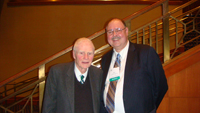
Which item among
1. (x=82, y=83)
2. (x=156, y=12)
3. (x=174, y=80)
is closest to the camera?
(x=82, y=83)

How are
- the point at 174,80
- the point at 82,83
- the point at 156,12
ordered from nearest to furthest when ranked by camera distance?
the point at 82,83
the point at 174,80
the point at 156,12

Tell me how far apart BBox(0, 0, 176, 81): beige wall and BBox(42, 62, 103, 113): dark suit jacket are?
4.22 metres

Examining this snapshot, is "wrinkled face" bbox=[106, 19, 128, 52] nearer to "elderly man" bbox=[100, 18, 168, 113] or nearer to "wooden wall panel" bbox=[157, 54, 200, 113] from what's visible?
"elderly man" bbox=[100, 18, 168, 113]

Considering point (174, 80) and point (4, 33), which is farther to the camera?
point (4, 33)

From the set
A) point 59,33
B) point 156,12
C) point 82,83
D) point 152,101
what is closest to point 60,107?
point 82,83

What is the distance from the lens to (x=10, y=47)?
588cm

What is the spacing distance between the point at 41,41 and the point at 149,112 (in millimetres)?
5137

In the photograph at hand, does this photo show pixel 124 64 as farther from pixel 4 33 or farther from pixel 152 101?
pixel 4 33

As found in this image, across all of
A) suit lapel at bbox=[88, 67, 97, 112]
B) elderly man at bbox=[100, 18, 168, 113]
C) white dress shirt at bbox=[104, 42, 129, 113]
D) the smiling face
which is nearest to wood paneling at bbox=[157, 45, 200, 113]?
elderly man at bbox=[100, 18, 168, 113]

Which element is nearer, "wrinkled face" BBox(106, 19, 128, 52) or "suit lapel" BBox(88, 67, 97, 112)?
Result: "suit lapel" BBox(88, 67, 97, 112)

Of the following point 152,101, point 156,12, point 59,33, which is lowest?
point 152,101

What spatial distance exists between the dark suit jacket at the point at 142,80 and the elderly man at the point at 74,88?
0.76 feet

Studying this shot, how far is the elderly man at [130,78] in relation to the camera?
5.25 feet

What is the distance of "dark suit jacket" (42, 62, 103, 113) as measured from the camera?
61.2 inches
